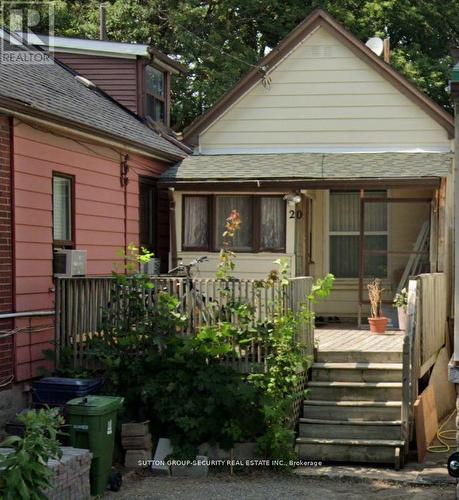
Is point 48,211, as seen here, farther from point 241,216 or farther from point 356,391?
point 241,216

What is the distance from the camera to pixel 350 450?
987cm

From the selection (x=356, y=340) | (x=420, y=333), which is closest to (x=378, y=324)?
(x=356, y=340)

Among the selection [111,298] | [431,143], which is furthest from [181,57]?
[111,298]

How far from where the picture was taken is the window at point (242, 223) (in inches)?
587

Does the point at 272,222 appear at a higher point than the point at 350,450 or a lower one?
higher

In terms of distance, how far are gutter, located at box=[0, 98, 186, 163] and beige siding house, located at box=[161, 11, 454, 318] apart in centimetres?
115

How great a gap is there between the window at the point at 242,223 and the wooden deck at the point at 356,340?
1896 millimetres

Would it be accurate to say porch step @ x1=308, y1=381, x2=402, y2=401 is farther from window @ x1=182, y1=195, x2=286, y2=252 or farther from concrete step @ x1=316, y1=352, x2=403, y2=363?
window @ x1=182, y1=195, x2=286, y2=252

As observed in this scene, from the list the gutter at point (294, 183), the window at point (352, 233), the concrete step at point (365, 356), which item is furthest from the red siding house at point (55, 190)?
the concrete step at point (365, 356)

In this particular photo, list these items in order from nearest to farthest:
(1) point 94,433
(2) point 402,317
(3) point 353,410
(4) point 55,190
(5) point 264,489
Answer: (1) point 94,433 → (5) point 264,489 → (3) point 353,410 → (4) point 55,190 → (2) point 402,317

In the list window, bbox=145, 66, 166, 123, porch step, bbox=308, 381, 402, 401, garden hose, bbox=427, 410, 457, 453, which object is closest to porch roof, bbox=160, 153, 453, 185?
window, bbox=145, 66, 166, 123

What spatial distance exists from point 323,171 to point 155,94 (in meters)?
5.02

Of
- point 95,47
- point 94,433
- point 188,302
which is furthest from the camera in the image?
point 95,47

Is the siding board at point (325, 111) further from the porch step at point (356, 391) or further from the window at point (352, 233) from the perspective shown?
the porch step at point (356, 391)
